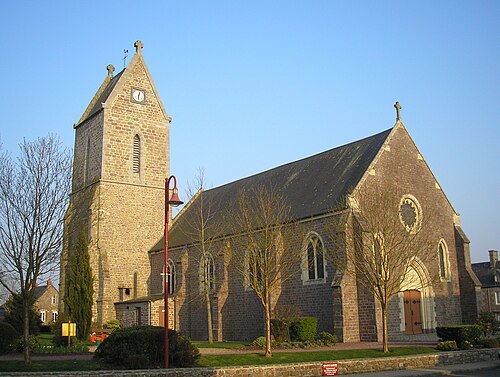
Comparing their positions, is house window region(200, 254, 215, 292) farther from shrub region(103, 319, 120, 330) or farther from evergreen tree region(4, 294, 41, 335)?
evergreen tree region(4, 294, 41, 335)

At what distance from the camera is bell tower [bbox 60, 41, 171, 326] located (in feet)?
123

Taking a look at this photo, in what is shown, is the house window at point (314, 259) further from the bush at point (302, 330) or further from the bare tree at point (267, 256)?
the bush at point (302, 330)

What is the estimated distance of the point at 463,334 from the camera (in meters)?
21.8

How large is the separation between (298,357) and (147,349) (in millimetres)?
5338

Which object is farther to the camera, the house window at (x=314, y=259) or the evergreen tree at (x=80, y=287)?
the evergreen tree at (x=80, y=287)

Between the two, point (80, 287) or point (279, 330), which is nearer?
point (279, 330)

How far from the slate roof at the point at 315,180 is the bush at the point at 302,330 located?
17.8 ft

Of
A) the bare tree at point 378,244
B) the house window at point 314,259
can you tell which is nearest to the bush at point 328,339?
the bare tree at point 378,244

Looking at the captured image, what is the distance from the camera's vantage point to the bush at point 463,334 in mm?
21766

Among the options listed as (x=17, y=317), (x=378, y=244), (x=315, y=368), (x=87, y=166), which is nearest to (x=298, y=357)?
(x=315, y=368)

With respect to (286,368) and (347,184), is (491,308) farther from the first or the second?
(286,368)

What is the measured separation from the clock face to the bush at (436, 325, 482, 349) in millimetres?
27751

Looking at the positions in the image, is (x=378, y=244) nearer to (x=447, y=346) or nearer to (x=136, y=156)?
(x=447, y=346)

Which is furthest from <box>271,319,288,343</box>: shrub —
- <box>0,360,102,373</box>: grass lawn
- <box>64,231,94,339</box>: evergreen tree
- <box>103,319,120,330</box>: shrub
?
<box>103,319,120,330</box>: shrub
